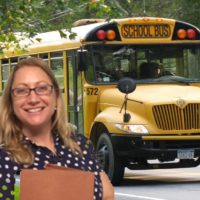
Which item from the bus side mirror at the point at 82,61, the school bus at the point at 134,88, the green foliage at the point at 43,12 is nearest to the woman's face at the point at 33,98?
the green foliage at the point at 43,12

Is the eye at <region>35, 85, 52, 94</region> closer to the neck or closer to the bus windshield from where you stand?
the neck

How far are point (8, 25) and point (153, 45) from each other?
501cm

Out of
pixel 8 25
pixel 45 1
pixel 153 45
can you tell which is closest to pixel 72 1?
pixel 45 1

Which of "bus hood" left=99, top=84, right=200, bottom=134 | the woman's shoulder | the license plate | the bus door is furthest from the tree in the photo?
the woman's shoulder

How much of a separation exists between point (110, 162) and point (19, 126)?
10.8 meters

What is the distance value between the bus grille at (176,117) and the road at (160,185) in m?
0.92

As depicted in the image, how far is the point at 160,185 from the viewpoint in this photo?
14.9 metres

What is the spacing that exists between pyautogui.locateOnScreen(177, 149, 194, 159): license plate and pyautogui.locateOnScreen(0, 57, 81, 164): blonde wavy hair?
10.6m

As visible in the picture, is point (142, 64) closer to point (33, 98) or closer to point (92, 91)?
point (92, 91)

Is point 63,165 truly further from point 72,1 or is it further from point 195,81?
point 195,81

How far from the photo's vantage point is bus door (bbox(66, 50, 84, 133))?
15.7m

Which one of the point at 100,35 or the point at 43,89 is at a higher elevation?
the point at 43,89

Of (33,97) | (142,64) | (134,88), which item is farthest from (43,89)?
(142,64)

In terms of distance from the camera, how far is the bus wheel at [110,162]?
14.5 meters
